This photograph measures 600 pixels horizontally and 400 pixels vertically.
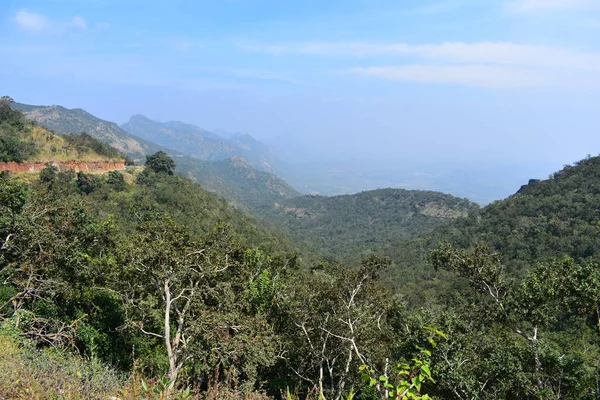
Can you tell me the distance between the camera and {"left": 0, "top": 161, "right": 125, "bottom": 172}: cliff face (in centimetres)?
3416

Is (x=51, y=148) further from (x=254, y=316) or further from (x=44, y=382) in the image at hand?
(x=44, y=382)

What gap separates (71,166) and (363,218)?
3557 inches

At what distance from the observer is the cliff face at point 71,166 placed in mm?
34156

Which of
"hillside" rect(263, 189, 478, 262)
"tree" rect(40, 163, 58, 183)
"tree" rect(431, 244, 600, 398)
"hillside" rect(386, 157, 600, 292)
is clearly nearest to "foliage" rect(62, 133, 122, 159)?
"tree" rect(40, 163, 58, 183)

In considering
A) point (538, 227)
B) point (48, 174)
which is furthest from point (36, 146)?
point (538, 227)

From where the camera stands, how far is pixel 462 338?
32.8ft

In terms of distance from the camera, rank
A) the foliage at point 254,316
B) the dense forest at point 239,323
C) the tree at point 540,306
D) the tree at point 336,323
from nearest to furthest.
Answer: the dense forest at point 239,323
the tree at point 540,306
the foliage at point 254,316
the tree at point 336,323

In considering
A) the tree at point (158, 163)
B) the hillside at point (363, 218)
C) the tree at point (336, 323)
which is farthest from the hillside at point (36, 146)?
the hillside at point (363, 218)

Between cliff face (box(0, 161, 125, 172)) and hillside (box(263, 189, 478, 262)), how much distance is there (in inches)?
1803

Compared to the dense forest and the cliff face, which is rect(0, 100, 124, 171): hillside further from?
the dense forest

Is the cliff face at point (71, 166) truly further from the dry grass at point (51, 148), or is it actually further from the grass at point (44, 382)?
the grass at point (44, 382)

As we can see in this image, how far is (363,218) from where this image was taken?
116 metres

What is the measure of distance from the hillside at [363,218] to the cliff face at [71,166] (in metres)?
45.8

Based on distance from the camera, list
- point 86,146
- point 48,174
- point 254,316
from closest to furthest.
→ point 254,316 < point 48,174 < point 86,146
